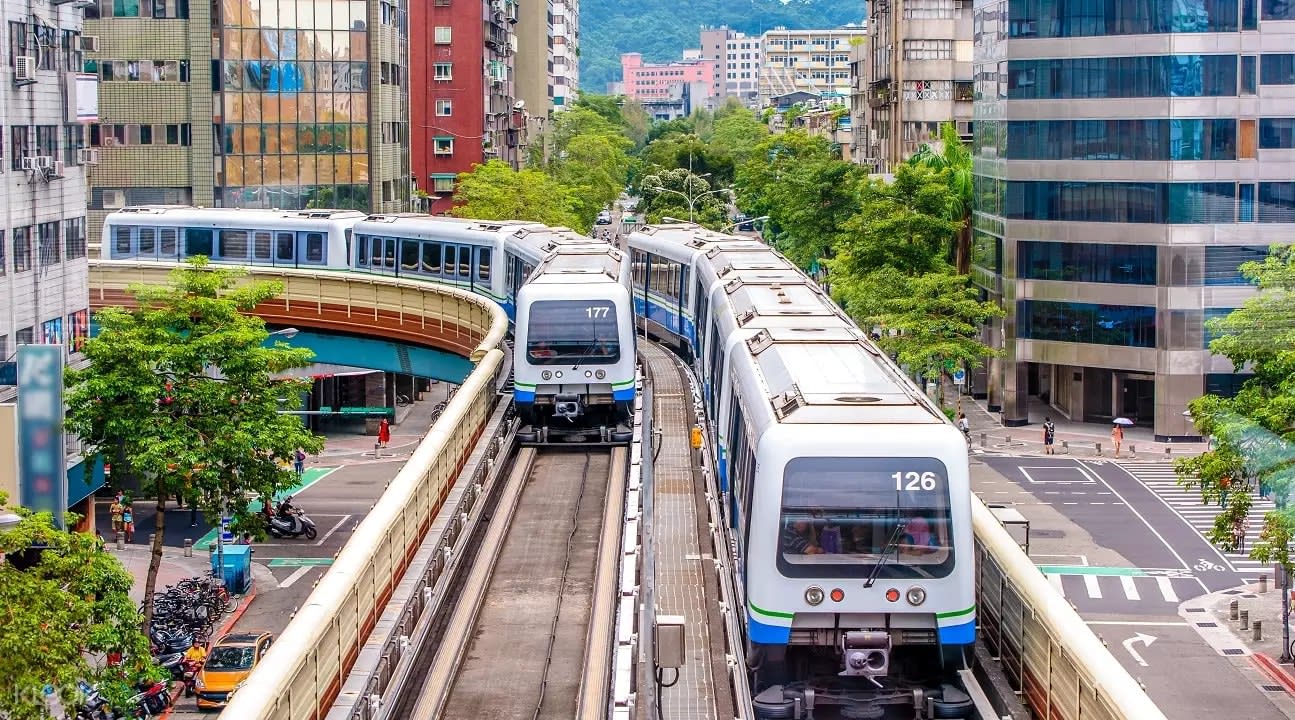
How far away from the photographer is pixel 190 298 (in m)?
35.2

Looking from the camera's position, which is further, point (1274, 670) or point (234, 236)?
point (234, 236)

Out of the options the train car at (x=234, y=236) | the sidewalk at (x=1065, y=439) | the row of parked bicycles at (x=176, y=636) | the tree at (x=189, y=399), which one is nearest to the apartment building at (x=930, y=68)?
the sidewalk at (x=1065, y=439)

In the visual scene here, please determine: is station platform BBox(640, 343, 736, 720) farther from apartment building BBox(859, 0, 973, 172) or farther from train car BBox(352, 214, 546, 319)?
apartment building BBox(859, 0, 973, 172)

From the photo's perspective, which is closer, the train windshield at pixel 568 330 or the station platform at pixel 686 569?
the station platform at pixel 686 569

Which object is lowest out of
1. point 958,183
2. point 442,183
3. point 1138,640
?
point 1138,640

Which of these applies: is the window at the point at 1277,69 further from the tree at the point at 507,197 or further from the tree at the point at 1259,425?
the tree at the point at 507,197

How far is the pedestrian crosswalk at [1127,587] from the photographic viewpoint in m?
41.2

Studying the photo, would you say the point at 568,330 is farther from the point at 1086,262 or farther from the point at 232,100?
the point at 232,100

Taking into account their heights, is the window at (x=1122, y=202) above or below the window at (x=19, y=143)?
below

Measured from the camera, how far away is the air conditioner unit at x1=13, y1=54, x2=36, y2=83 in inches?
1419

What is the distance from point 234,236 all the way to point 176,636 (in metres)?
26.2

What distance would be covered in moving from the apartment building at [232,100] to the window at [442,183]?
82.9ft

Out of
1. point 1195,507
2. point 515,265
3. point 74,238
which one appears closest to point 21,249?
point 74,238

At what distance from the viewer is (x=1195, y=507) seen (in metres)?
50.8
